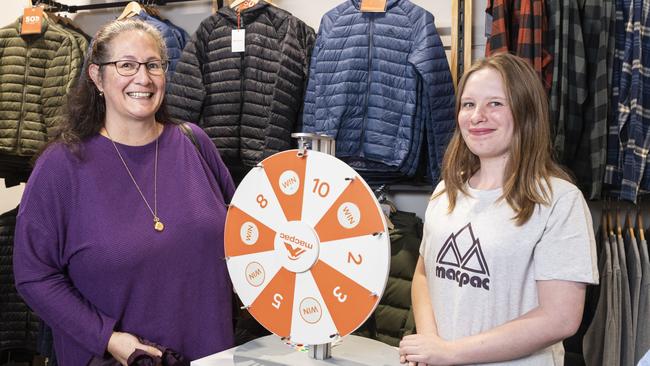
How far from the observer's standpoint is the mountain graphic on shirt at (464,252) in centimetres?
149

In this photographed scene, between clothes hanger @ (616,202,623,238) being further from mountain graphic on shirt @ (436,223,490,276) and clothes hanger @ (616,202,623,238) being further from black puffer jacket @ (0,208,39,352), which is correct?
black puffer jacket @ (0,208,39,352)

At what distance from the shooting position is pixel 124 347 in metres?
1.79

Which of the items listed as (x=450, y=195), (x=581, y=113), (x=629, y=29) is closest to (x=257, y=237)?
(x=450, y=195)

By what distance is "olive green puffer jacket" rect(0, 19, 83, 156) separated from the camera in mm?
3582

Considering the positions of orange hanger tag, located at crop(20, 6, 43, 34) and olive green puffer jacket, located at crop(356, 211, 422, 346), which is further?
orange hanger tag, located at crop(20, 6, 43, 34)

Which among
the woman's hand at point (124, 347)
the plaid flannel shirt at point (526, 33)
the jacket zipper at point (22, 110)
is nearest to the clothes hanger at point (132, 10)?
→ the jacket zipper at point (22, 110)

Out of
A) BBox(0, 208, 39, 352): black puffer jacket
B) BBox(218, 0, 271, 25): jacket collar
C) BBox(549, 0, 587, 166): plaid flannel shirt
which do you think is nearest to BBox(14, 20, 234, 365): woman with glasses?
BBox(218, 0, 271, 25): jacket collar

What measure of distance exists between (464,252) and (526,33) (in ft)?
4.64

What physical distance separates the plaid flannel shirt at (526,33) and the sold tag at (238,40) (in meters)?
1.23

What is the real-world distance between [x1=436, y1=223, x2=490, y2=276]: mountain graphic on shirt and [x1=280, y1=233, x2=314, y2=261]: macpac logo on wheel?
35 cm

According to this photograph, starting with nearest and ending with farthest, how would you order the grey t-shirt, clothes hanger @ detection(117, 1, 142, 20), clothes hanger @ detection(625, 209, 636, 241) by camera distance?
the grey t-shirt
clothes hanger @ detection(625, 209, 636, 241)
clothes hanger @ detection(117, 1, 142, 20)

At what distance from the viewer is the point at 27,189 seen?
185 centimetres

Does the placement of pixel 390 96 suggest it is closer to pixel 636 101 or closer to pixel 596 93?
pixel 596 93

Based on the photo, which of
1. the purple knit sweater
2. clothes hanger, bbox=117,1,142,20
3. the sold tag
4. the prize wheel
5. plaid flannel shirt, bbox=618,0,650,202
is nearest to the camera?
the prize wheel
